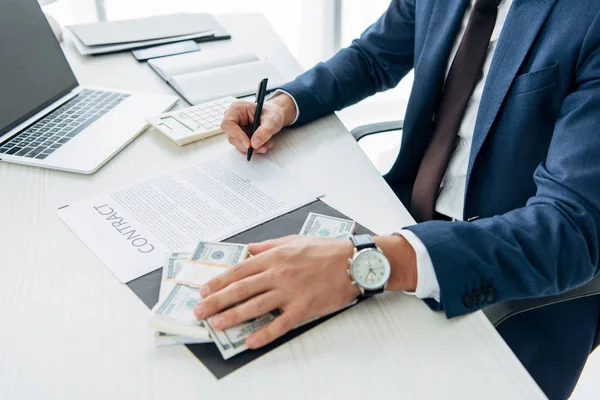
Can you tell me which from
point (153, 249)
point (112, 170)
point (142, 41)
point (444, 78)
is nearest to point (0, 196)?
point (112, 170)

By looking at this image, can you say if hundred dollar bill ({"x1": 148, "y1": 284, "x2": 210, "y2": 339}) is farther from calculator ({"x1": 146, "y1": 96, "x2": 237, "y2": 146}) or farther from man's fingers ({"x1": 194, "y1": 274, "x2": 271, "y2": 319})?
calculator ({"x1": 146, "y1": 96, "x2": 237, "y2": 146})

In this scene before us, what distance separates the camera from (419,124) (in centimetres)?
111

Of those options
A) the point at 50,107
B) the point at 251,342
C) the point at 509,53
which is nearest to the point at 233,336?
the point at 251,342

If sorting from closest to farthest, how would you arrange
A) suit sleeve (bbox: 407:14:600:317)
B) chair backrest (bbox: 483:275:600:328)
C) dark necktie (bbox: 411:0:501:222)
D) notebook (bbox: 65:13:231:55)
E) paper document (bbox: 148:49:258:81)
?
suit sleeve (bbox: 407:14:600:317) < chair backrest (bbox: 483:275:600:328) < dark necktie (bbox: 411:0:501:222) < paper document (bbox: 148:49:258:81) < notebook (bbox: 65:13:231:55)

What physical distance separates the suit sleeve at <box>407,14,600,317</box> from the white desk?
53 millimetres

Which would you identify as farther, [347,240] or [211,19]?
Answer: [211,19]

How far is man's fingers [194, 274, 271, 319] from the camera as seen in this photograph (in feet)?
1.96

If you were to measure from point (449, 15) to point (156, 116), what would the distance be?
→ 617 mm

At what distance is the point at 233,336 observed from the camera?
1.95ft

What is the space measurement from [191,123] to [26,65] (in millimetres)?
347

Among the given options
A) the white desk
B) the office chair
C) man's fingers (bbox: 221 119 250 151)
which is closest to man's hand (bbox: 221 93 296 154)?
man's fingers (bbox: 221 119 250 151)

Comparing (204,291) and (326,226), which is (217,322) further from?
(326,226)

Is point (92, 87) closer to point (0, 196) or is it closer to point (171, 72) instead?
point (171, 72)

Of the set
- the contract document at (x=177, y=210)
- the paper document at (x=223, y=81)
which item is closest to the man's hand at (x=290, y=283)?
the contract document at (x=177, y=210)
